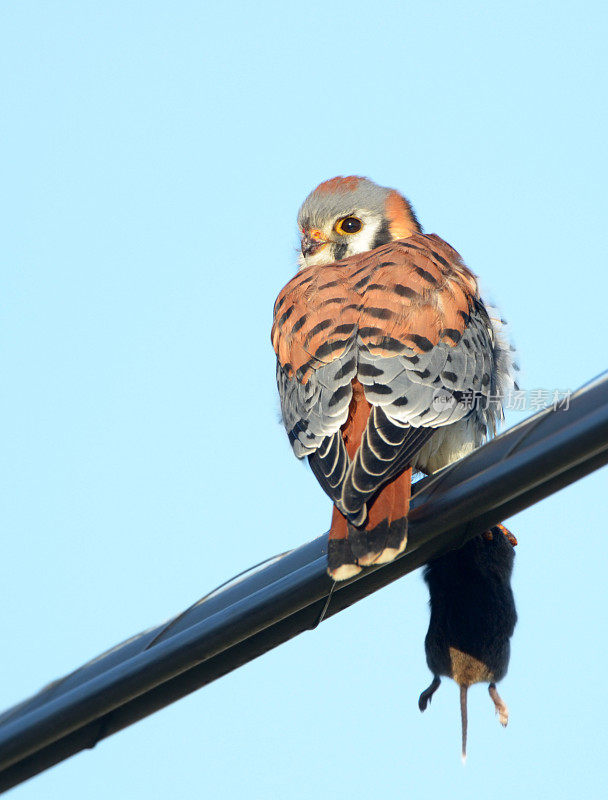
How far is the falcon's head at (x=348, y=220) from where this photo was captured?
517 cm

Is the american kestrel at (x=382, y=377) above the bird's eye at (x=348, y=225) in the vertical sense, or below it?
below

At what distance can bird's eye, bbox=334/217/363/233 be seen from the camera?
206 inches

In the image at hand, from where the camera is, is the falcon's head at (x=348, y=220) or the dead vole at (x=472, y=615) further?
the falcon's head at (x=348, y=220)

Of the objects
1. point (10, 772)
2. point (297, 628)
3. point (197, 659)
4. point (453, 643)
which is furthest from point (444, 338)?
point (10, 772)

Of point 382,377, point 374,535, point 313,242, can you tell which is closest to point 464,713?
point 374,535

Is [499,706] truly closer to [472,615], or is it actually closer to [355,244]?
[472,615]

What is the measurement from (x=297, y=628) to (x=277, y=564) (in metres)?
0.23

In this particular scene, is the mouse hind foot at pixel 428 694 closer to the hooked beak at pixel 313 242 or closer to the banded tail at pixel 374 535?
the banded tail at pixel 374 535

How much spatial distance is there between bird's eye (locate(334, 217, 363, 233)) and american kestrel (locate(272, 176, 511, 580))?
573 mm

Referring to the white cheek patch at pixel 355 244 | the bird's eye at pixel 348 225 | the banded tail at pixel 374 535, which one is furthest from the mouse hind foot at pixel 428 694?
the bird's eye at pixel 348 225

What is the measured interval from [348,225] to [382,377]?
1898mm

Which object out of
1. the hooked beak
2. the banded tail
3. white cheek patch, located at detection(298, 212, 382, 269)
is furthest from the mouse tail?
the hooked beak

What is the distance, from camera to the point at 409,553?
9.54 feet

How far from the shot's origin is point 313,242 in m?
5.18
